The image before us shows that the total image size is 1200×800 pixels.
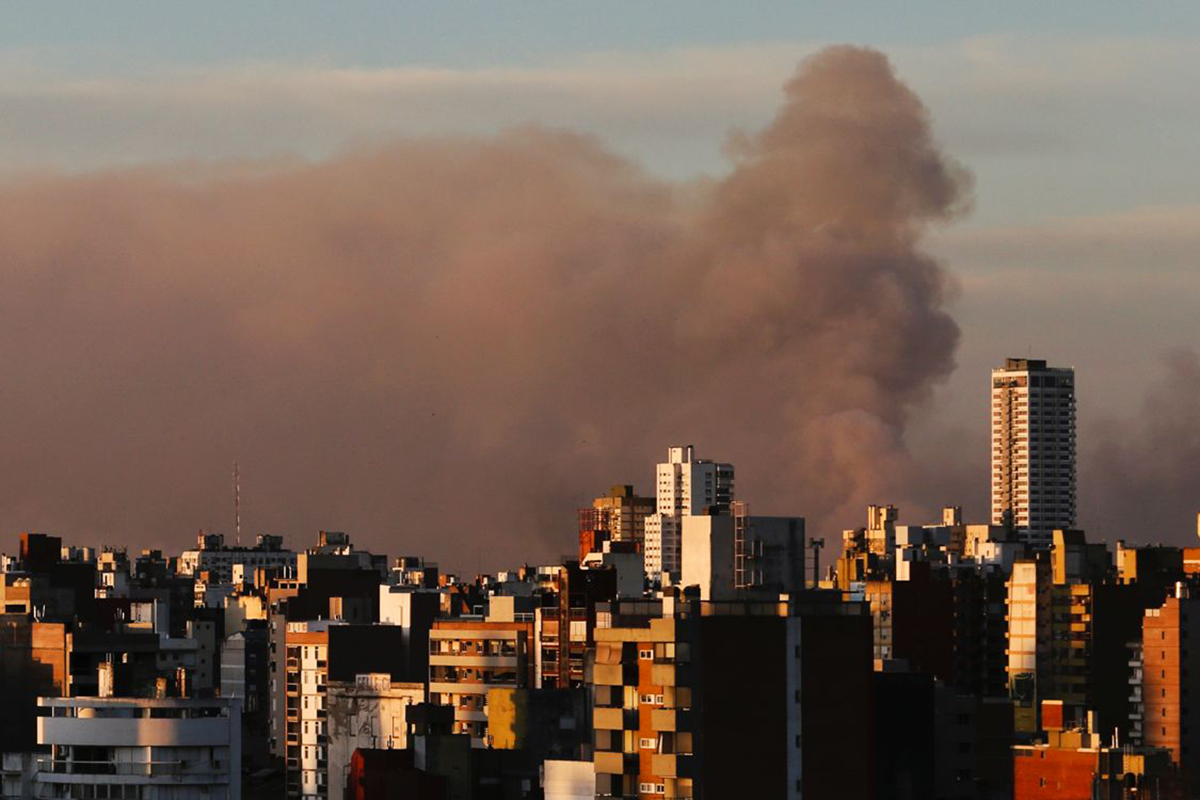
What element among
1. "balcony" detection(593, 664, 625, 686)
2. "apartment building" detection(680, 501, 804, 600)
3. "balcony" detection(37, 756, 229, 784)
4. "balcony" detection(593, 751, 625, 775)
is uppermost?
"apartment building" detection(680, 501, 804, 600)

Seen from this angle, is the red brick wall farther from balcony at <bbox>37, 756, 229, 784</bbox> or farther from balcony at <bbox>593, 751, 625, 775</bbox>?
balcony at <bbox>593, 751, 625, 775</bbox>

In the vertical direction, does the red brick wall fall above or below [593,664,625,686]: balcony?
below

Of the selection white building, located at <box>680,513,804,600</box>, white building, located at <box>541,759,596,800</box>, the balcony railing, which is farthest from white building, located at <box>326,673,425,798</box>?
white building, located at <box>541,759,596,800</box>

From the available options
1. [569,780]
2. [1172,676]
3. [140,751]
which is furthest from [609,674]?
[1172,676]

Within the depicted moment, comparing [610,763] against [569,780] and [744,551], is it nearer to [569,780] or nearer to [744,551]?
[569,780]

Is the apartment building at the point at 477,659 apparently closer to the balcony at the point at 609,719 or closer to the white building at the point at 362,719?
the white building at the point at 362,719

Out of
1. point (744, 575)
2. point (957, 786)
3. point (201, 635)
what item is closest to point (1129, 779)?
point (957, 786)
